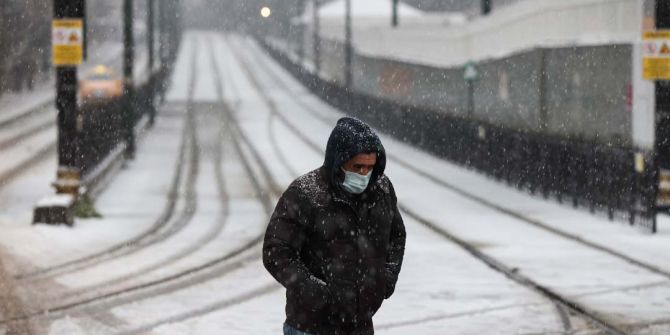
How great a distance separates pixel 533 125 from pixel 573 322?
948 inches

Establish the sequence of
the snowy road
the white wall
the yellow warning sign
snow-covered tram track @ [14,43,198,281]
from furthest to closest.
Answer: the white wall, the yellow warning sign, snow-covered tram track @ [14,43,198,281], the snowy road

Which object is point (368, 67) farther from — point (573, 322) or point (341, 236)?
point (341, 236)

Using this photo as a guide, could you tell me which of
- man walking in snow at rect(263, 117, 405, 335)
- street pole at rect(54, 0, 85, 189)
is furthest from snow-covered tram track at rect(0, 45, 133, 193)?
man walking in snow at rect(263, 117, 405, 335)

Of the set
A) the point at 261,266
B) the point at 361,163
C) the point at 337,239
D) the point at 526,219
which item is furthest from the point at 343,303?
the point at 526,219

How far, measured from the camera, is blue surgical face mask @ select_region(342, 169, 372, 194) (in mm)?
5340

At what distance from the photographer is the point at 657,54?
63.9 feet

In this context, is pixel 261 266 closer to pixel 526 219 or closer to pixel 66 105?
pixel 66 105

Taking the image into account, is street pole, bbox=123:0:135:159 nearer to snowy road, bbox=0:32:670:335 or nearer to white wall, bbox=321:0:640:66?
snowy road, bbox=0:32:670:335

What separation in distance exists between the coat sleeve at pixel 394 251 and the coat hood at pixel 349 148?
313 mm

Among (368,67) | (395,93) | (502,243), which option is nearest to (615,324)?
(502,243)

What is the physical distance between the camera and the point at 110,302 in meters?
12.6

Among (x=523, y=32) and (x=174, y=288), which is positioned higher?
(x=523, y=32)

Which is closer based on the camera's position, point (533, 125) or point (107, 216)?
point (107, 216)

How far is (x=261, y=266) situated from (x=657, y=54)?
762cm
